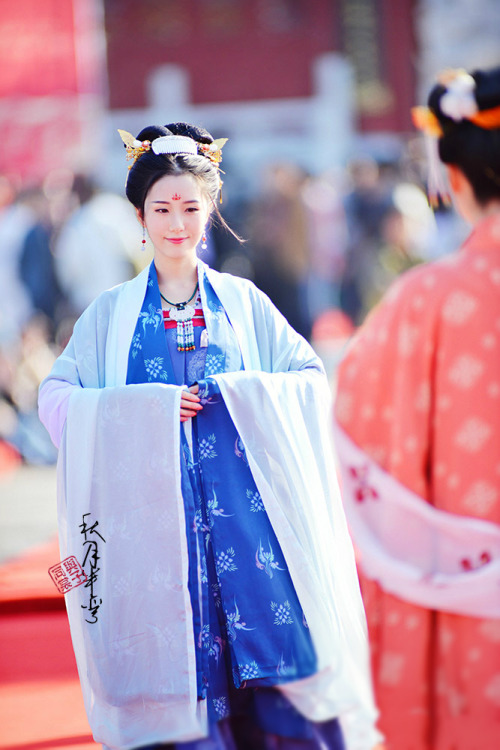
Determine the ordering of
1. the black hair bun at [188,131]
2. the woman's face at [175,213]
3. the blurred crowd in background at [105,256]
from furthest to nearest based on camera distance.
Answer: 1. the blurred crowd in background at [105,256]
2. the black hair bun at [188,131]
3. the woman's face at [175,213]

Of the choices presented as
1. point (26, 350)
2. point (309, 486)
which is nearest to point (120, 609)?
point (309, 486)

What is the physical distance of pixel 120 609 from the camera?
237 cm

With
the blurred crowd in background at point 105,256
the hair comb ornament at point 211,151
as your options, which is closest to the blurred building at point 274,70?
the blurred crowd in background at point 105,256

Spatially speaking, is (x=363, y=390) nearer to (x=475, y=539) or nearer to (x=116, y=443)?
(x=475, y=539)

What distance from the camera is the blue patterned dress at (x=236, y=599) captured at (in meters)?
2.31

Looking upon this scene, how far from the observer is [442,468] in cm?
174

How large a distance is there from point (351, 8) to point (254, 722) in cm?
1465

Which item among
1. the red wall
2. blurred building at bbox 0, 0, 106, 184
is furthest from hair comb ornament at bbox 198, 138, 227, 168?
the red wall

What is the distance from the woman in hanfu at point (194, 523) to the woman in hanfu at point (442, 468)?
1.81 feet

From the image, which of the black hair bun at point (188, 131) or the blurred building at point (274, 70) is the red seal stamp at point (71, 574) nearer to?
the black hair bun at point (188, 131)

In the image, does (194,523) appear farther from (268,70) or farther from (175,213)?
(268,70)

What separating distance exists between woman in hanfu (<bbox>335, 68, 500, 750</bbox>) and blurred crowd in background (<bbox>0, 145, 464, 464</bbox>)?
449cm

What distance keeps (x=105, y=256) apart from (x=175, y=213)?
414 centimetres

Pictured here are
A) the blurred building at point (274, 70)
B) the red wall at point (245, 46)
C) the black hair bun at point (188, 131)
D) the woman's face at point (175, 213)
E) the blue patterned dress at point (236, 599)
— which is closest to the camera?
the blue patterned dress at point (236, 599)
